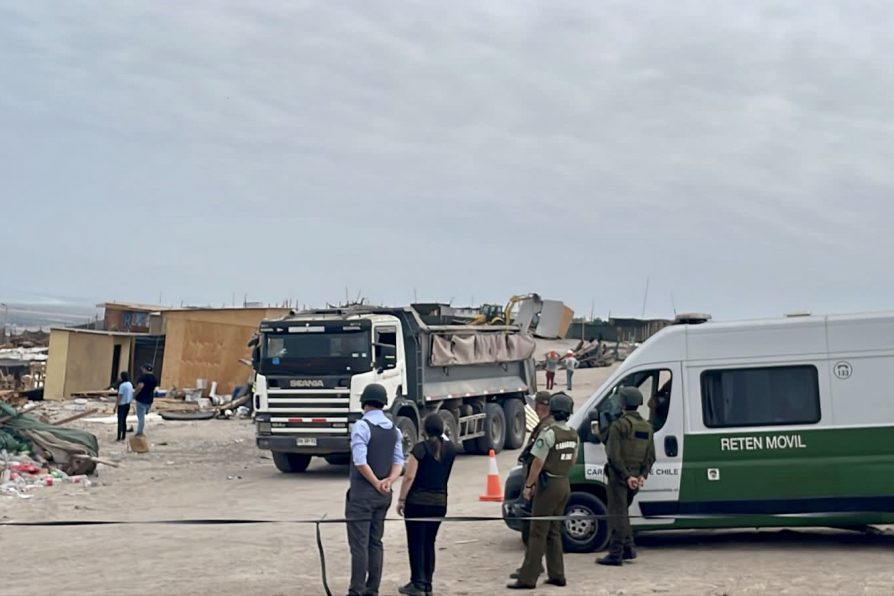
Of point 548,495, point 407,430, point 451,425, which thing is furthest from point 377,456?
point 451,425

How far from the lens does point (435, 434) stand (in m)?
8.66

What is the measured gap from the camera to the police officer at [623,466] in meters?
9.96

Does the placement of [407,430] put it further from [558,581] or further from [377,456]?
[377,456]

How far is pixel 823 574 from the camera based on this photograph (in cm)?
934

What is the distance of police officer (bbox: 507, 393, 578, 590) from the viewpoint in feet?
29.6

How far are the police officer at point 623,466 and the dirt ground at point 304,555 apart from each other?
25cm

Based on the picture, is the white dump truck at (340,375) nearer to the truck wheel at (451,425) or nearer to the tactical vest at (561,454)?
the truck wheel at (451,425)

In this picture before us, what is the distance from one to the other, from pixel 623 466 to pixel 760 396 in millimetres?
1741

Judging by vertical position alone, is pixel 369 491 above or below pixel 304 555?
above

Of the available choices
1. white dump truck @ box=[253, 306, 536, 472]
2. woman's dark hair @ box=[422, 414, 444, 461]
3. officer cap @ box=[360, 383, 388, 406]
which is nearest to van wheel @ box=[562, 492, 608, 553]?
woman's dark hair @ box=[422, 414, 444, 461]

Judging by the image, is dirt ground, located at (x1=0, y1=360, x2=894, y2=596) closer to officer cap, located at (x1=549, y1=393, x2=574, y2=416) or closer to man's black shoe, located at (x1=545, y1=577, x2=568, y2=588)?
man's black shoe, located at (x1=545, y1=577, x2=568, y2=588)

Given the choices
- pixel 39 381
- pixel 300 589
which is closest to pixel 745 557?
pixel 300 589

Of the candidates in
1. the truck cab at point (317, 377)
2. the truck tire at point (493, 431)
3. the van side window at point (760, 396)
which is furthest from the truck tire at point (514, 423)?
the van side window at point (760, 396)

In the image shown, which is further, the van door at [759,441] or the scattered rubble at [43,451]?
the scattered rubble at [43,451]
